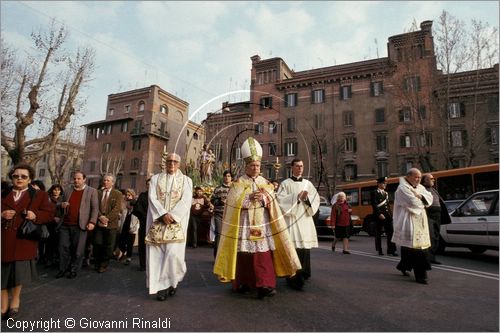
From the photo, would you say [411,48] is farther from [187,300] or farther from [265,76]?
[187,300]

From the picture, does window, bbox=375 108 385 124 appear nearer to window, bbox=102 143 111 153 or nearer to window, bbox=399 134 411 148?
window, bbox=399 134 411 148

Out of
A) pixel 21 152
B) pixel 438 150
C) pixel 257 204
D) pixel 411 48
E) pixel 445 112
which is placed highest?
pixel 411 48

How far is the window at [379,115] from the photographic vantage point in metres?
32.8

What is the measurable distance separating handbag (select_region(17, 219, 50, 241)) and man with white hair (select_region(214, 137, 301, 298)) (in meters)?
2.16

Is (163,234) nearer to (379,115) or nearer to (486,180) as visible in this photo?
(486,180)

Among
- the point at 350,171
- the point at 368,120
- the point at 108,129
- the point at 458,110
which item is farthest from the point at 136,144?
the point at 458,110

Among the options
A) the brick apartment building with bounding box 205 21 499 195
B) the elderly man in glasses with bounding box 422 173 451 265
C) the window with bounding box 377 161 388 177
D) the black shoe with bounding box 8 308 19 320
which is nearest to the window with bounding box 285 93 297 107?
the brick apartment building with bounding box 205 21 499 195

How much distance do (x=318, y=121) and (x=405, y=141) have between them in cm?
870

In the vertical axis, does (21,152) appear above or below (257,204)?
above

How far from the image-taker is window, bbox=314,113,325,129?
3253 cm

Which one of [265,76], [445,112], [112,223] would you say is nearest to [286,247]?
[112,223]

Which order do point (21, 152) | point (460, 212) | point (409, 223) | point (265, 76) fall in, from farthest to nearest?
point (265, 76)
point (21, 152)
point (460, 212)
point (409, 223)

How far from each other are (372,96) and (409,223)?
100 feet

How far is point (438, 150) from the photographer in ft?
85.3
